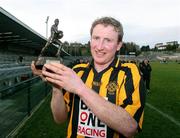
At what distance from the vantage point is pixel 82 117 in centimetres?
283

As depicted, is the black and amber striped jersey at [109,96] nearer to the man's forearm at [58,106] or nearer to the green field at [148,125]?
the man's forearm at [58,106]

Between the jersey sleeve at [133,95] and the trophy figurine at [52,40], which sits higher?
the trophy figurine at [52,40]

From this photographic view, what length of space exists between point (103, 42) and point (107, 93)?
377mm

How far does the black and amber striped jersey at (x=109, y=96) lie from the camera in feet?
8.82

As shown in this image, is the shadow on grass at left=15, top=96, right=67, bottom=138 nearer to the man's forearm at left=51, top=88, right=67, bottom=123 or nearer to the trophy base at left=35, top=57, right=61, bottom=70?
the man's forearm at left=51, top=88, right=67, bottom=123

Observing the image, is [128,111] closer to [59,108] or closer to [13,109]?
[59,108]

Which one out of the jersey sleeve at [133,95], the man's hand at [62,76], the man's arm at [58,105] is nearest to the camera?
the man's hand at [62,76]

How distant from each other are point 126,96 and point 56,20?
0.75 meters

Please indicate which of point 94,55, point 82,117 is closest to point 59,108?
point 82,117

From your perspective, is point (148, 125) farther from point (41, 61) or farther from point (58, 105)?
point (41, 61)

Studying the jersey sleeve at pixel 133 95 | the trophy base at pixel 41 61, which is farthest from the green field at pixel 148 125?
the trophy base at pixel 41 61

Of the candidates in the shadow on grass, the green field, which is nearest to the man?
the green field

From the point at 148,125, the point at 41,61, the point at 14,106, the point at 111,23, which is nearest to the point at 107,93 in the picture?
the point at 111,23

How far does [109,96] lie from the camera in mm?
2729
